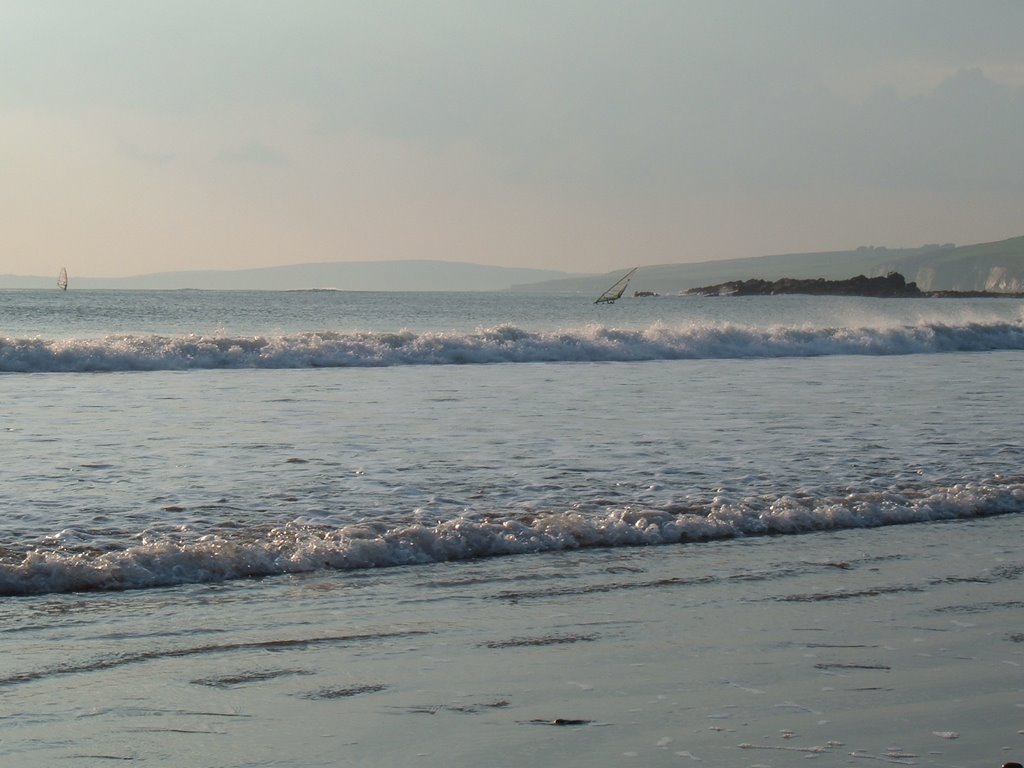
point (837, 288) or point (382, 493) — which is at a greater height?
point (837, 288)

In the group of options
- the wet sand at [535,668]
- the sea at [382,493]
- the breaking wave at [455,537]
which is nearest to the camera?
the wet sand at [535,668]

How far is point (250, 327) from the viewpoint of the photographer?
5072 centimetres

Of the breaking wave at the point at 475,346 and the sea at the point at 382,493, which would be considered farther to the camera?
the breaking wave at the point at 475,346

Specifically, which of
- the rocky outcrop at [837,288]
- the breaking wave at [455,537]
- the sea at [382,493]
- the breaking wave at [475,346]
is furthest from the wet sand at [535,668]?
the rocky outcrop at [837,288]

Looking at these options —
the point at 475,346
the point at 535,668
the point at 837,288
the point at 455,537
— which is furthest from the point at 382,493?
the point at 837,288

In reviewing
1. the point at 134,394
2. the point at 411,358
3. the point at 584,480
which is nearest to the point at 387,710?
the point at 584,480

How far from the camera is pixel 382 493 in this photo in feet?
29.9

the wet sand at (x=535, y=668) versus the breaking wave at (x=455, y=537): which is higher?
the breaking wave at (x=455, y=537)

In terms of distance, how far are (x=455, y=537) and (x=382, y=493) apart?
5.86 ft

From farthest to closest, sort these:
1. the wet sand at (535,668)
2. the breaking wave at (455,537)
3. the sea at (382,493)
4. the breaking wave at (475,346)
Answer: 1. the breaking wave at (475,346)
2. the breaking wave at (455,537)
3. the sea at (382,493)
4. the wet sand at (535,668)

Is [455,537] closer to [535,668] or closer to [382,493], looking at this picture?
[382,493]

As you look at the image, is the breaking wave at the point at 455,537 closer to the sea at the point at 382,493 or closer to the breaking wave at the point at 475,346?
the sea at the point at 382,493

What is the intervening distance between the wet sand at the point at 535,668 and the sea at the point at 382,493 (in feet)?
0.13

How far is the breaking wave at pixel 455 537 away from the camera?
21.3 feet
